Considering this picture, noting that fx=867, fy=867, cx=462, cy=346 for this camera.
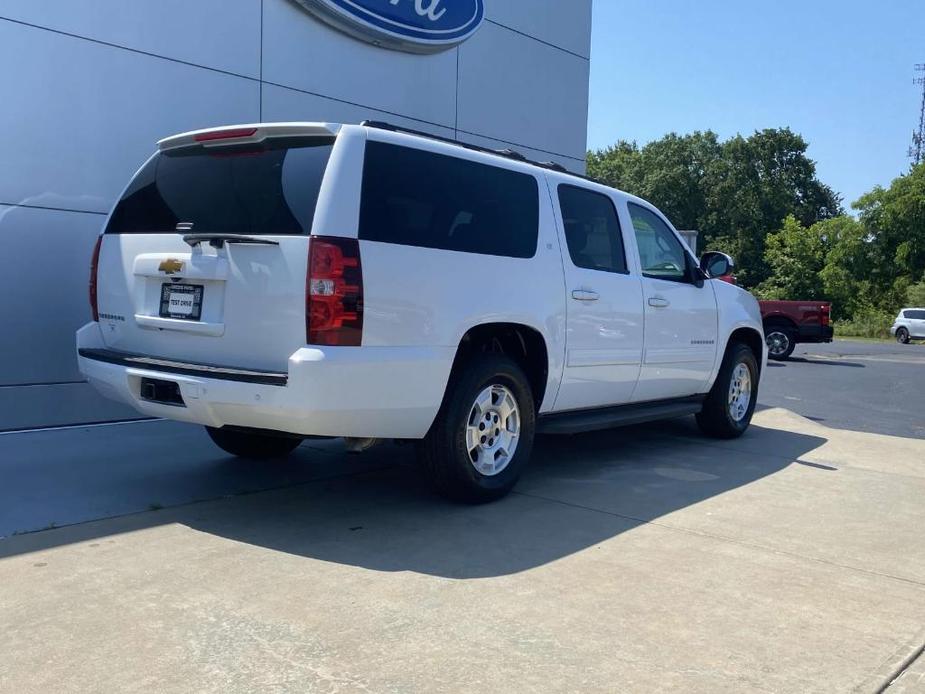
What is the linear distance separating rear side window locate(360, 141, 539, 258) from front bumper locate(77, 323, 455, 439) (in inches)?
25.1

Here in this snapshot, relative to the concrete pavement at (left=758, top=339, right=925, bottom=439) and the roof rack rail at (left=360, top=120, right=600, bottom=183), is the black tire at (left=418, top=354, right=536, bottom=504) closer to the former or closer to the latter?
the roof rack rail at (left=360, top=120, right=600, bottom=183)

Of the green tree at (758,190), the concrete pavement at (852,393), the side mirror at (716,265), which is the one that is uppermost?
the green tree at (758,190)

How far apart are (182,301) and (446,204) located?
155 cm

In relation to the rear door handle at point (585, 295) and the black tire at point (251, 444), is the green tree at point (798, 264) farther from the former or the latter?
the black tire at point (251, 444)

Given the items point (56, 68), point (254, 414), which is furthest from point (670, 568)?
point (56, 68)

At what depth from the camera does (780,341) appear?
792 inches

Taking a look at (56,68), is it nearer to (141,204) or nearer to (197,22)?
(197,22)

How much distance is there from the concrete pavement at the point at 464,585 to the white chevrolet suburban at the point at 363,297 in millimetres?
524

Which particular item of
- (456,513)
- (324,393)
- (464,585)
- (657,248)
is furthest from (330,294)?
(657,248)

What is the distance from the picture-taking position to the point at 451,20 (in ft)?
33.2

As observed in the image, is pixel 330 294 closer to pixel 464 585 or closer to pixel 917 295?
pixel 464 585

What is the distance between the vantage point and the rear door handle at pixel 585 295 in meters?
5.67

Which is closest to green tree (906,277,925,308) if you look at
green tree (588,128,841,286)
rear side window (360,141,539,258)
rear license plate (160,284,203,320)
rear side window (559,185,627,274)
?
green tree (588,128,841,286)

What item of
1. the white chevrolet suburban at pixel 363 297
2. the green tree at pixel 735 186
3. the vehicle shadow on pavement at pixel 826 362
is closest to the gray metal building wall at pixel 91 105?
the white chevrolet suburban at pixel 363 297
